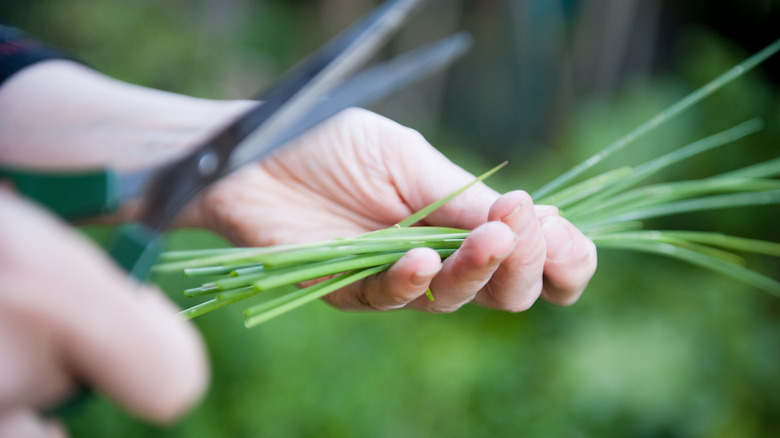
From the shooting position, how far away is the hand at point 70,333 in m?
0.27

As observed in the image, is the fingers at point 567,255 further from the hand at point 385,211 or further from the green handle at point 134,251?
the green handle at point 134,251

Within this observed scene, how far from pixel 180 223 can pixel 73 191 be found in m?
0.34

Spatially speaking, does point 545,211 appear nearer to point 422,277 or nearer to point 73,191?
point 422,277

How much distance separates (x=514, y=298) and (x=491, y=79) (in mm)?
2220

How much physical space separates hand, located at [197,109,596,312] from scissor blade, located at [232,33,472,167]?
0.32 ft

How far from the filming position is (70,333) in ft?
0.92

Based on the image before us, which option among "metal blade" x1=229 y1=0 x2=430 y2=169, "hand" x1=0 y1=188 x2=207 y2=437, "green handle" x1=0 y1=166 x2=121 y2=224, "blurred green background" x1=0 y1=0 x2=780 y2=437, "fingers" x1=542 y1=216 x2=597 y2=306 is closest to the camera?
"hand" x1=0 y1=188 x2=207 y2=437

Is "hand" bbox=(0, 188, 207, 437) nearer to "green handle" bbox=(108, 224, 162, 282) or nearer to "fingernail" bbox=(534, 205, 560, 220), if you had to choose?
"green handle" bbox=(108, 224, 162, 282)

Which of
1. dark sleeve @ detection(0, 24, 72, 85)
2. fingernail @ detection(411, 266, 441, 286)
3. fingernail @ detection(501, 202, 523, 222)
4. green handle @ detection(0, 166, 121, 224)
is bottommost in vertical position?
fingernail @ detection(411, 266, 441, 286)

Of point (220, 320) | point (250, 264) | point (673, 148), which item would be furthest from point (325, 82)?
point (673, 148)

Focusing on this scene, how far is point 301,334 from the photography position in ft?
4.41

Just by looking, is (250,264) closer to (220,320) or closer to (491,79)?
(220,320)

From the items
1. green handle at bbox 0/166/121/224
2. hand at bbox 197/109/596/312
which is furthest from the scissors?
hand at bbox 197/109/596/312

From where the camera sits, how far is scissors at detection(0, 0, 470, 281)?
0.38 metres
